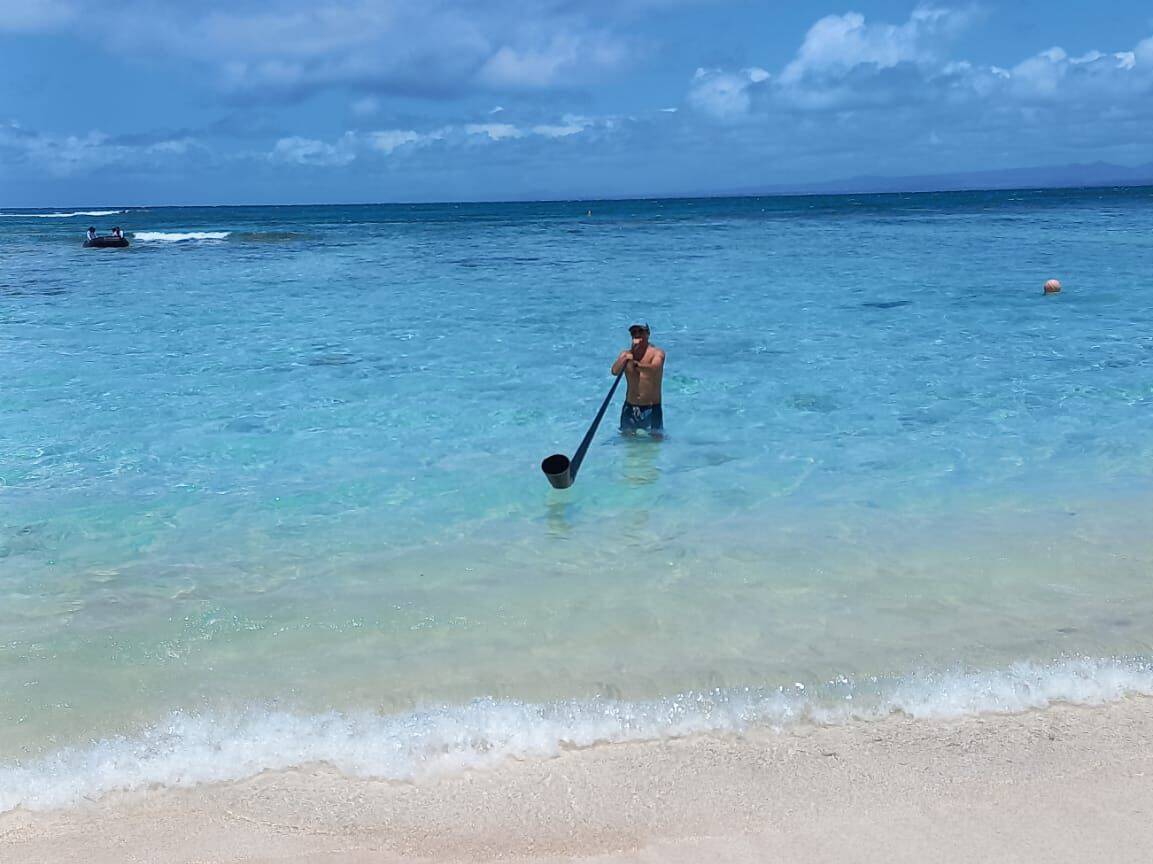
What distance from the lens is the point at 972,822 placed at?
12.7ft

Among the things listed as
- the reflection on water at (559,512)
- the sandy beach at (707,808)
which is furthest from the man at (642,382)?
the sandy beach at (707,808)

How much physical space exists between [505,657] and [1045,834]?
2903 millimetres

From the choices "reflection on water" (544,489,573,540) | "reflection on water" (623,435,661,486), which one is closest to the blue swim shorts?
"reflection on water" (623,435,661,486)

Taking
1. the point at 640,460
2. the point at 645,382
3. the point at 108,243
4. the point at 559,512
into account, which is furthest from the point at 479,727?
the point at 108,243

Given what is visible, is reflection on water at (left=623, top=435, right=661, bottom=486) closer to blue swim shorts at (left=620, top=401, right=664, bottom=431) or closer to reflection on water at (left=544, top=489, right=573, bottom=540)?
blue swim shorts at (left=620, top=401, right=664, bottom=431)

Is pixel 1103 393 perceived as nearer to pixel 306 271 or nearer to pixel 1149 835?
pixel 1149 835

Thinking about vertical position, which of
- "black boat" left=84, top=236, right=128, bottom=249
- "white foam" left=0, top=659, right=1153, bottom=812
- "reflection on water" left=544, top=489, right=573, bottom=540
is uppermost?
"black boat" left=84, top=236, right=128, bottom=249

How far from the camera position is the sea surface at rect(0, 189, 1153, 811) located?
16.2 ft

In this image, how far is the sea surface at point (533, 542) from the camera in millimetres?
4938

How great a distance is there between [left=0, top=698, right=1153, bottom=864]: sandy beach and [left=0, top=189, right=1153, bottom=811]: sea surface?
22 cm

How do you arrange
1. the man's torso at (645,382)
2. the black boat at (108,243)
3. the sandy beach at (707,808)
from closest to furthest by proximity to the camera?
1. the sandy beach at (707,808)
2. the man's torso at (645,382)
3. the black boat at (108,243)

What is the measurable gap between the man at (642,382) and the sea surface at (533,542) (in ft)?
0.77

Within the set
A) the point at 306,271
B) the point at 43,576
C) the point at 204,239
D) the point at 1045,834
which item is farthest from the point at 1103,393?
the point at 204,239

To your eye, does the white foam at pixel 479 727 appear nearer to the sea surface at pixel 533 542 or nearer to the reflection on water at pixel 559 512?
the sea surface at pixel 533 542
